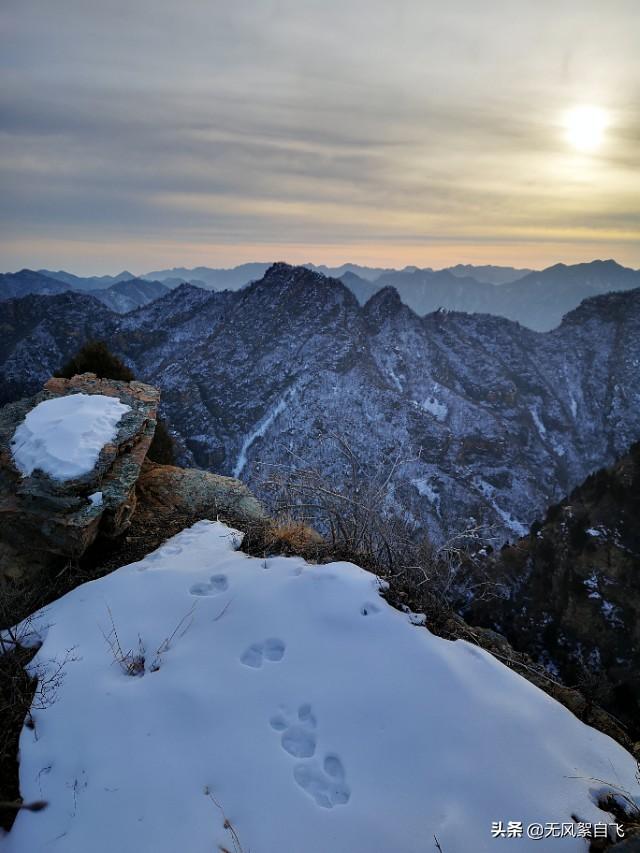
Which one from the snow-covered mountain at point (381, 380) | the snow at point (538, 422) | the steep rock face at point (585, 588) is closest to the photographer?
the steep rock face at point (585, 588)

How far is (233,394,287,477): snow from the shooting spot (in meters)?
60.4

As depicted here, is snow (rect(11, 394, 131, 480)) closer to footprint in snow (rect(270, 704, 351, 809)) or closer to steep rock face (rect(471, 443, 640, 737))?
footprint in snow (rect(270, 704, 351, 809))

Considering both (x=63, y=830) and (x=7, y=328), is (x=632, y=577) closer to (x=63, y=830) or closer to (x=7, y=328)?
(x=63, y=830)

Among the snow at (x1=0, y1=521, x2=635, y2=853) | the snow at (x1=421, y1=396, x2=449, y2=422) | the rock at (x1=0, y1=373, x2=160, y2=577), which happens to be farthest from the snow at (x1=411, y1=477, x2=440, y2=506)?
the snow at (x1=0, y1=521, x2=635, y2=853)

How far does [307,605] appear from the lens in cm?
405

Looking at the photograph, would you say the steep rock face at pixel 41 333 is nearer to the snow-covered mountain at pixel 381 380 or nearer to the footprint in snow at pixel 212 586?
the snow-covered mountain at pixel 381 380

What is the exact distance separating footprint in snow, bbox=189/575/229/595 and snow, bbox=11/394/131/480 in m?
2.91

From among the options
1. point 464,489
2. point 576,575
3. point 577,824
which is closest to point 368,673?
point 577,824

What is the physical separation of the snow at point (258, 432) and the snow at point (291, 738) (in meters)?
56.9

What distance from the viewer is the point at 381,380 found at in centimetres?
7506

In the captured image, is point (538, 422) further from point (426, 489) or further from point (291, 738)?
point (291, 738)

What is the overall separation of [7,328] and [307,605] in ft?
356

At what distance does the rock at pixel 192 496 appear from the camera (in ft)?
23.9

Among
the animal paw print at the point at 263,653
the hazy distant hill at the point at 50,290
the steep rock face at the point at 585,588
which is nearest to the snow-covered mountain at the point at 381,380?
the steep rock face at the point at 585,588
